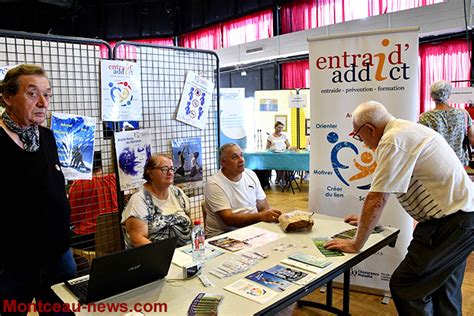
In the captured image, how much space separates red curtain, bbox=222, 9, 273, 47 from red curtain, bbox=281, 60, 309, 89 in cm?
87

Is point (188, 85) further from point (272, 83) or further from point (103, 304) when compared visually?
point (272, 83)

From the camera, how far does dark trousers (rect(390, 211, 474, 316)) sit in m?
1.83

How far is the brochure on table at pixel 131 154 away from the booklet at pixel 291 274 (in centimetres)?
132

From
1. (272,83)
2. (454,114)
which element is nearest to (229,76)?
(272,83)

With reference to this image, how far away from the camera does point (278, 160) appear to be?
6684 millimetres

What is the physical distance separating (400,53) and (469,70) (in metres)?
4.48

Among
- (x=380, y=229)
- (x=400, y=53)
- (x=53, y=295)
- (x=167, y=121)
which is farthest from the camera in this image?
(x=167, y=121)

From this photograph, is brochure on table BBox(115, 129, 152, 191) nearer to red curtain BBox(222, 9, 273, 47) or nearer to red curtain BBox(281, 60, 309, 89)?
red curtain BBox(281, 60, 309, 89)

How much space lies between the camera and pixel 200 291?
151cm

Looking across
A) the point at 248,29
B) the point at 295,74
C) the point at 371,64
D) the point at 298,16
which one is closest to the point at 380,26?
the point at 298,16

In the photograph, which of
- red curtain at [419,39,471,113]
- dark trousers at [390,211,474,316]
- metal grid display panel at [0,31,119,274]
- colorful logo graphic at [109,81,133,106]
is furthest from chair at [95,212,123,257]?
red curtain at [419,39,471,113]

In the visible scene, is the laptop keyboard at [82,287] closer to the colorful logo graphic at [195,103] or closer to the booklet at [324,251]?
the booklet at [324,251]

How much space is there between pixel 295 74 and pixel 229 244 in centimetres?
731

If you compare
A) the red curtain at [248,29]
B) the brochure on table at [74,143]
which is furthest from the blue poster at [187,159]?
the red curtain at [248,29]
